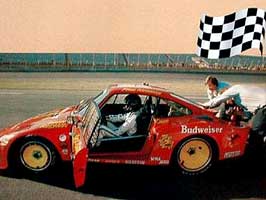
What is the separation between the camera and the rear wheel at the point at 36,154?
19.3 feet

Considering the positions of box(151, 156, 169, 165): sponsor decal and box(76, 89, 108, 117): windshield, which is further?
box(76, 89, 108, 117): windshield

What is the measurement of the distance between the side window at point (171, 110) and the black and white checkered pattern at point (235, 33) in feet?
20.2

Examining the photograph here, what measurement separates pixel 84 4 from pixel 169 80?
6.43m

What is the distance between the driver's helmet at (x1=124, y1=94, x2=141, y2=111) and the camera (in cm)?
622

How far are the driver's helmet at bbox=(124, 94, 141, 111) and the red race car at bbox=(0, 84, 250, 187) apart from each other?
65mm

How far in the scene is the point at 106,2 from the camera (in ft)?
63.8

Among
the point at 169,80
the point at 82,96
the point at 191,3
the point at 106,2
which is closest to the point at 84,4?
the point at 106,2

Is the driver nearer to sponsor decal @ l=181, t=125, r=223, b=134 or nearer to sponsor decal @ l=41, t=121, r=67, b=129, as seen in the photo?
sponsor decal @ l=41, t=121, r=67, b=129

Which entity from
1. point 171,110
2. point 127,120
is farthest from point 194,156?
point 127,120

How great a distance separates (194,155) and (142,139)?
769mm

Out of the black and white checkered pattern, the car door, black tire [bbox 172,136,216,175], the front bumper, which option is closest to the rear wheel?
the front bumper

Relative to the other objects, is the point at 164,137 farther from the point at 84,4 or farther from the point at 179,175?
the point at 84,4

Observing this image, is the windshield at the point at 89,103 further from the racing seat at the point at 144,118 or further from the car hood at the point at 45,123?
the racing seat at the point at 144,118

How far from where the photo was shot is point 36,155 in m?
5.91
